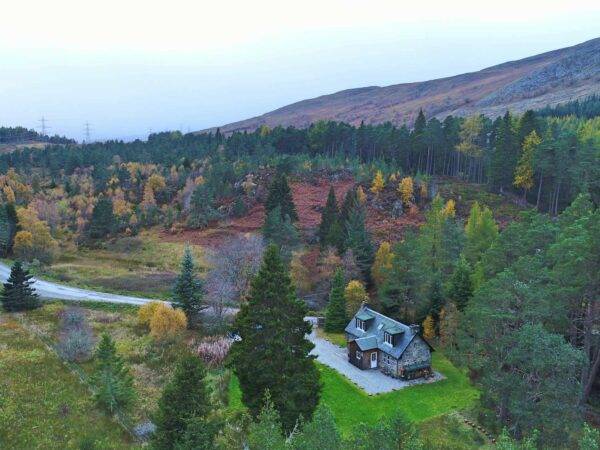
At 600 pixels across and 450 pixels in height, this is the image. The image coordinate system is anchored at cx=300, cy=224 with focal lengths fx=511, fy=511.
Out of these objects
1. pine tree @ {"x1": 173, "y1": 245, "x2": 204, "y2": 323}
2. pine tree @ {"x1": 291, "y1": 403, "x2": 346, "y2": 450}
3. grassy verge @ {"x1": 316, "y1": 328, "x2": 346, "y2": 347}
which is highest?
pine tree @ {"x1": 291, "y1": 403, "x2": 346, "y2": 450}

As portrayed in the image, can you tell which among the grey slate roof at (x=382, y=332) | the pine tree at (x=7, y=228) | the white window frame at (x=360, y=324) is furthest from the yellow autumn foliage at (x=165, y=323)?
the pine tree at (x=7, y=228)

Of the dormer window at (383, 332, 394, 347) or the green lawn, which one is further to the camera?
the dormer window at (383, 332, 394, 347)

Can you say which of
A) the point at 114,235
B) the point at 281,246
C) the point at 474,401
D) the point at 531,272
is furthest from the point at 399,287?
the point at 114,235

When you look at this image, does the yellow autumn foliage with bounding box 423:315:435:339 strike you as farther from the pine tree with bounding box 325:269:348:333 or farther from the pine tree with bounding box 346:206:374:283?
the pine tree with bounding box 346:206:374:283

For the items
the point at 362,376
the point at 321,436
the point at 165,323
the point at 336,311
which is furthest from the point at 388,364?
the point at 321,436

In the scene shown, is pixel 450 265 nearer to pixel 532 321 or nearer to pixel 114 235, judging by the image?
pixel 532 321

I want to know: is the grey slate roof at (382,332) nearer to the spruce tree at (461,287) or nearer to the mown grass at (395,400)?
the mown grass at (395,400)

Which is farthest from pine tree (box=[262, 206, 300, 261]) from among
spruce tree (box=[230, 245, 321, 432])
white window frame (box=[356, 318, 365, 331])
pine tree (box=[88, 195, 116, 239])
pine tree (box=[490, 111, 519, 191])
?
pine tree (box=[490, 111, 519, 191])
